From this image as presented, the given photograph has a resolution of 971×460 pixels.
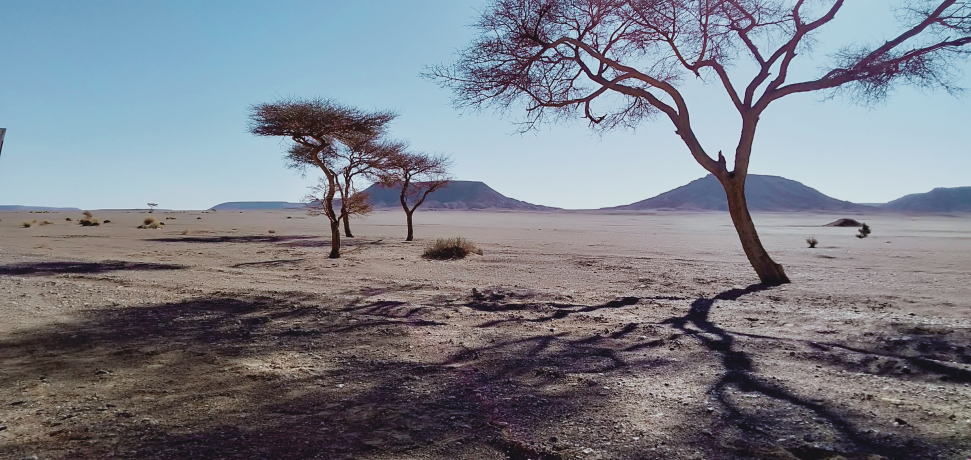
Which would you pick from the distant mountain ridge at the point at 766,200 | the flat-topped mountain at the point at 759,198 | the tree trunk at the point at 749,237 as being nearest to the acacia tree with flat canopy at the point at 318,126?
the tree trunk at the point at 749,237

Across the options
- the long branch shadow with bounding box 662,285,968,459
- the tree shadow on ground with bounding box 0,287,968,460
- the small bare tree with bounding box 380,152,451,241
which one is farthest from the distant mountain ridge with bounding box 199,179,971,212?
the long branch shadow with bounding box 662,285,968,459

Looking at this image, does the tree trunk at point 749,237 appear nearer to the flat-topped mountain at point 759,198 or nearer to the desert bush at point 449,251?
the desert bush at point 449,251

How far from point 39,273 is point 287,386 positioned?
1046cm

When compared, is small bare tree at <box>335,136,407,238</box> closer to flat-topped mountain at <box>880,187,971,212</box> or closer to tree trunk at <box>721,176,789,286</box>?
tree trunk at <box>721,176,789,286</box>

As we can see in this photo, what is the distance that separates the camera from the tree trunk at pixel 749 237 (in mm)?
11211

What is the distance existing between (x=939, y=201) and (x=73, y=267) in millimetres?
190240

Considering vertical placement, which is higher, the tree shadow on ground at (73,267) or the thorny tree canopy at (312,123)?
the thorny tree canopy at (312,123)

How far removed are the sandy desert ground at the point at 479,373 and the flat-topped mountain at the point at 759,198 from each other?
15857 centimetres

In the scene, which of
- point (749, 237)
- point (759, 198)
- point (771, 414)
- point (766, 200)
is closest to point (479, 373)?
point (771, 414)

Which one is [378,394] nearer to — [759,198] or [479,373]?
[479,373]

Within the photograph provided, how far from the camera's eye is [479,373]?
4.93 metres

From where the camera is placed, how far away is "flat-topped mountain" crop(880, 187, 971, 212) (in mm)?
149375

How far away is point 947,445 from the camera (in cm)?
332

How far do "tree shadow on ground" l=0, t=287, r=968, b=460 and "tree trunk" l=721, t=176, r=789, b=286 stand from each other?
197 inches
